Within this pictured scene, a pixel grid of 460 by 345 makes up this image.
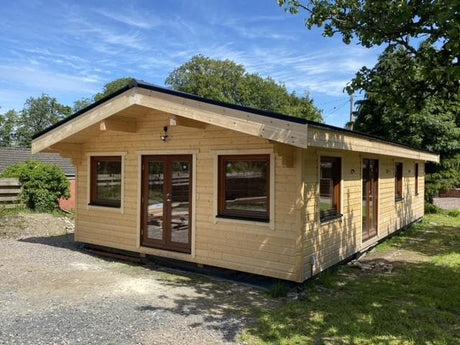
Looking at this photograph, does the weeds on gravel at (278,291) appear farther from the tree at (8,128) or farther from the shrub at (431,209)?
the tree at (8,128)

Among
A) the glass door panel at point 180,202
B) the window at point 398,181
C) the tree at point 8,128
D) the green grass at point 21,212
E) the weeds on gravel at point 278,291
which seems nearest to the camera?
the weeds on gravel at point 278,291

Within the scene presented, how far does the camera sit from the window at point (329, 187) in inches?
261

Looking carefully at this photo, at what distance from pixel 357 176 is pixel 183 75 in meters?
41.6

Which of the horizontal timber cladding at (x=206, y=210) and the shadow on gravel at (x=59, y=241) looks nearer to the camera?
the horizontal timber cladding at (x=206, y=210)

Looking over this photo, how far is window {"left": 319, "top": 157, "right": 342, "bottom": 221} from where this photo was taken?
21.7ft

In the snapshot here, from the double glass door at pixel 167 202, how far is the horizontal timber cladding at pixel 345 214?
2207 millimetres

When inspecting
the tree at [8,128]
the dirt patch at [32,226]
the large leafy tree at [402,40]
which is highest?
the tree at [8,128]

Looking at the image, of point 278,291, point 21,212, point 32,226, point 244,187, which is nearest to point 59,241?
point 32,226

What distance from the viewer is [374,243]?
9.10 meters

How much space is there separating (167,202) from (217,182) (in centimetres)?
129

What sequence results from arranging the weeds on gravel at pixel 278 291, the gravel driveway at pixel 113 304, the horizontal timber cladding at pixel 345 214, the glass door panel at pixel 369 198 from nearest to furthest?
the gravel driveway at pixel 113 304
the weeds on gravel at pixel 278 291
the horizontal timber cladding at pixel 345 214
the glass door panel at pixel 369 198

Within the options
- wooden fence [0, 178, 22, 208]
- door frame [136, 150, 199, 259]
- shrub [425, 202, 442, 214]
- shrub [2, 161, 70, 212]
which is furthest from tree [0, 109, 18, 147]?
door frame [136, 150, 199, 259]

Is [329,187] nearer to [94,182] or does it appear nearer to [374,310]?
[374,310]

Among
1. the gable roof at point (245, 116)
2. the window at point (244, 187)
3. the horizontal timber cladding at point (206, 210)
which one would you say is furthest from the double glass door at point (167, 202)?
the gable roof at point (245, 116)
